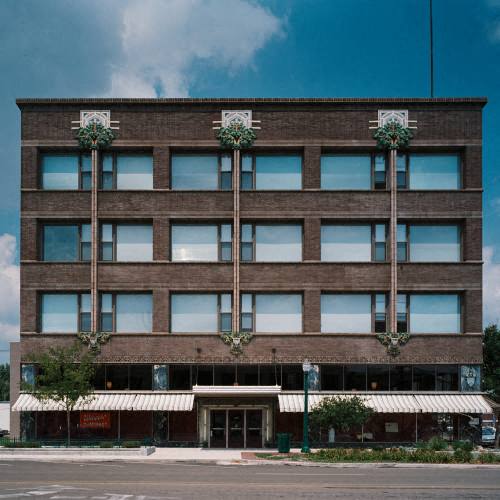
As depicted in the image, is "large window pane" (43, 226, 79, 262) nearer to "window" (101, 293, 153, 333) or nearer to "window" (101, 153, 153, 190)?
"window" (101, 293, 153, 333)

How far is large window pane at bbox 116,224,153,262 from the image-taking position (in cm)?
4038

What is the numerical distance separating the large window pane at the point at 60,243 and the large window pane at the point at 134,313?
12.3ft

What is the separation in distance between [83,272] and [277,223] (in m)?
11.3

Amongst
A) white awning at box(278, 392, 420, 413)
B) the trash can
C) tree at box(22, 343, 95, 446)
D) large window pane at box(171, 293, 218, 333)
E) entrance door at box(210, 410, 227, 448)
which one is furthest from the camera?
large window pane at box(171, 293, 218, 333)

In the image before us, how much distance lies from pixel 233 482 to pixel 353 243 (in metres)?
20.5

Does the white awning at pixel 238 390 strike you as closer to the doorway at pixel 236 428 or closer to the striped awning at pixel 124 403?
the striped awning at pixel 124 403

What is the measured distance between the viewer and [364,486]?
70.8 feet

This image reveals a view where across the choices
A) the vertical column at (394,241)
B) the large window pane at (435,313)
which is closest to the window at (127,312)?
the vertical column at (394,241)

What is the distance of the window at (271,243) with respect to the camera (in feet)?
132

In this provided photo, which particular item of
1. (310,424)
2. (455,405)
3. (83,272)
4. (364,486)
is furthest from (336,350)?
(364,486)

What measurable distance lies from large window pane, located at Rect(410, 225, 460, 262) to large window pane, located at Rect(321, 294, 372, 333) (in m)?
3.93

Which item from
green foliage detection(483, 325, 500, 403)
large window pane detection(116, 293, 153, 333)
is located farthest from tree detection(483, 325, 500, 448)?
large window pane detection(116, 293, 153, 333)

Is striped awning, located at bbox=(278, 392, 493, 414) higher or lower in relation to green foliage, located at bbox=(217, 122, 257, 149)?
lower

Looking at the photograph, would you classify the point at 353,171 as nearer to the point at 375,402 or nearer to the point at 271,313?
the point at 271,313
